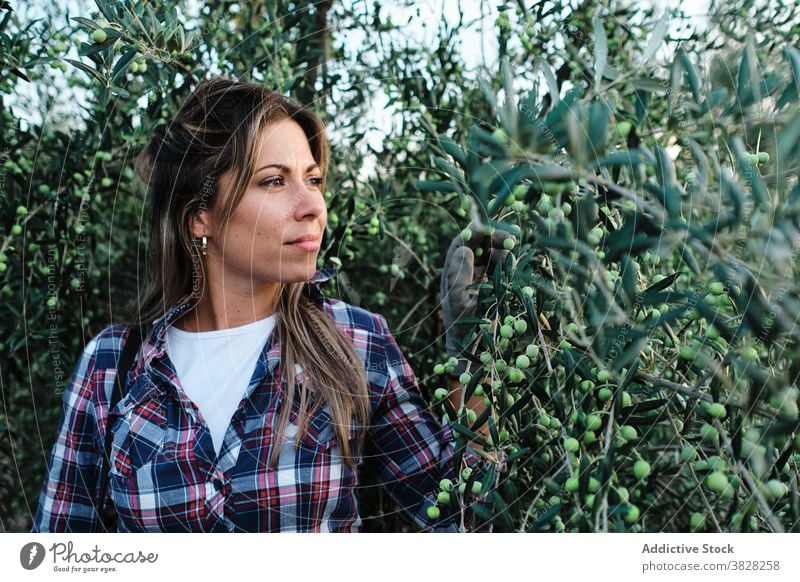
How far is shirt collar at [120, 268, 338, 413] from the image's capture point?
1.09 m

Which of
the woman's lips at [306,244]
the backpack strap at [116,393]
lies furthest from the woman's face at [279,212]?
the backpack strap at [116,393]

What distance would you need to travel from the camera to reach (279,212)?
1.04m

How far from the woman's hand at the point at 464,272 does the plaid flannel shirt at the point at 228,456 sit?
184mm

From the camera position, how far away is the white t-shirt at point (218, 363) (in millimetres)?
1082

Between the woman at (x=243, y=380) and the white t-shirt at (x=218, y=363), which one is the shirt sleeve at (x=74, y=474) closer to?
the woman at (x=243, y=380)

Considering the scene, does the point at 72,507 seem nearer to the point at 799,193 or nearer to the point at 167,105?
the point at 167,105

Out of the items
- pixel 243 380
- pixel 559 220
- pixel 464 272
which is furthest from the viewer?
pixel 243 380

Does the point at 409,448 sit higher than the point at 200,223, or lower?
lower

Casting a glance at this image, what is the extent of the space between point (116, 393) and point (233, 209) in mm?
351

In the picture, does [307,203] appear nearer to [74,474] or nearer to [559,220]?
[559,220]

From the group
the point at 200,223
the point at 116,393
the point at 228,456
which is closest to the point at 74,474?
the point at 116,393
